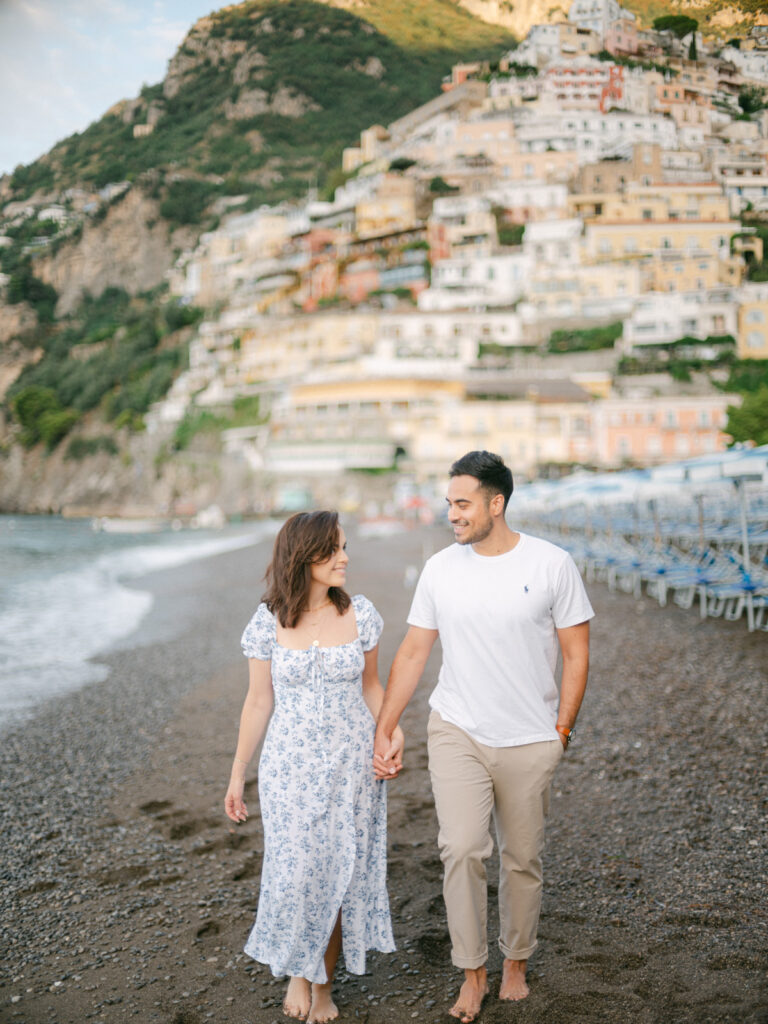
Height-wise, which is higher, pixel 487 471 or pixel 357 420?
pixel 357 420

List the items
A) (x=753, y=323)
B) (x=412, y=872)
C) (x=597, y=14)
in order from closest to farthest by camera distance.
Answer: (x=412, y=872), (x=753, y=323), (x=597, y=14)

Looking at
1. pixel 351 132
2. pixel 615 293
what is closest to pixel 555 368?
pixel 615 293

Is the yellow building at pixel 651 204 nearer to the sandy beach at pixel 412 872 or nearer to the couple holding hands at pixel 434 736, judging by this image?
the sandy beach at pixel 412 872

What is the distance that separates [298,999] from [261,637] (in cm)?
120

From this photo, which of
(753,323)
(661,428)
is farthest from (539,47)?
(661,428)

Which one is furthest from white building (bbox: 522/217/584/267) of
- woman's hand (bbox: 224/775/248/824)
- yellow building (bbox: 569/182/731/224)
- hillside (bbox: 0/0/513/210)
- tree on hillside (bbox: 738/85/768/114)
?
woman's hand (bbox: 224/775/248/824)

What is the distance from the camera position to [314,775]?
267 cm

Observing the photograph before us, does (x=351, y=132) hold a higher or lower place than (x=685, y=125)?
higher

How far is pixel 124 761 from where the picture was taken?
20.7ft

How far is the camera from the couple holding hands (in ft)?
8.70

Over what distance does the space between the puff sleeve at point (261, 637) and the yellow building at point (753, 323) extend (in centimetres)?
5452

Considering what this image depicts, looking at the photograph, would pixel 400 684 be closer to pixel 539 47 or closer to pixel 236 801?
pixel 236 801

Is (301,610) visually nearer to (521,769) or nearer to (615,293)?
(521,769)

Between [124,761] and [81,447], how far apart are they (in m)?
78.8
